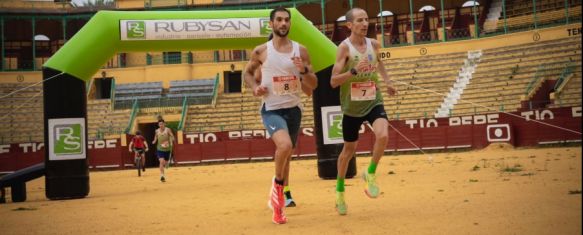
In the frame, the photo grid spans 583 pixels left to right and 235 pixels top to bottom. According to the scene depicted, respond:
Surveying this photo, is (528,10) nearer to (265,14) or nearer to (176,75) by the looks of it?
(176,75)

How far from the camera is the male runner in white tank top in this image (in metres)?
6.34

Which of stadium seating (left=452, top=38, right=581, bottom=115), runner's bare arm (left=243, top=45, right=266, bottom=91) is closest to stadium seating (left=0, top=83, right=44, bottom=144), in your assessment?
stadium seating (left=452, top=38, right=581, bottom=115)

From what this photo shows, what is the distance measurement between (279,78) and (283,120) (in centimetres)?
49

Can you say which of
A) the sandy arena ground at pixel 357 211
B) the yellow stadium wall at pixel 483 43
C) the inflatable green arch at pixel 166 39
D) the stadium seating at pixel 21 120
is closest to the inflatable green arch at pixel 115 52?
the inflatable green arch at pixel 166 39

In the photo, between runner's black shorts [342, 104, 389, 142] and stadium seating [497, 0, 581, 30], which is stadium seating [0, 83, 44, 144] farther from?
runner's black shorts [342, 104, 389, 142]

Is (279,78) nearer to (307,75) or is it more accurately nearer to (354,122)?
(307,75)

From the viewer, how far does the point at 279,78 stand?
21.4ft

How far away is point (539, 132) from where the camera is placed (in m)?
23.5

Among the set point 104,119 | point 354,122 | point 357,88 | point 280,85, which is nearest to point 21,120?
point 104,119

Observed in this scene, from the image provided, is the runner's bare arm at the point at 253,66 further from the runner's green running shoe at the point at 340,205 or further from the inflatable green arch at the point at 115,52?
the inflatable green arch at the point at 115,52

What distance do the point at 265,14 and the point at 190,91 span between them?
2465 cm

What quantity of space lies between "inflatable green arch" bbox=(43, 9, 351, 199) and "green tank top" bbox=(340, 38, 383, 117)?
5308 millimetres

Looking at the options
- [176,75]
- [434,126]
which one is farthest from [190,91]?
[434,126]

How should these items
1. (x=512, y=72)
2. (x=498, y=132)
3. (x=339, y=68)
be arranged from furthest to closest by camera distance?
1. (x=512, y=72)
2. (x=498, y=132)
3. (x=339, y=68)
